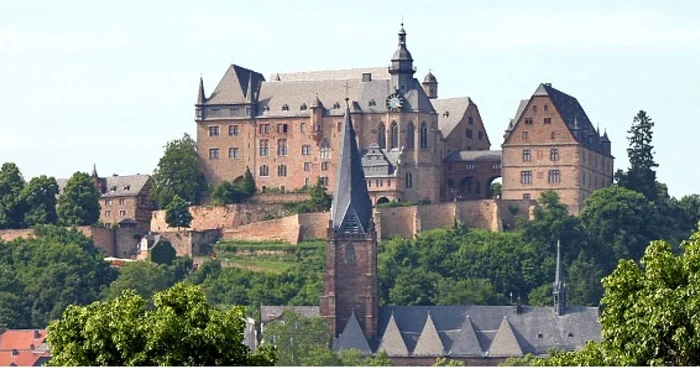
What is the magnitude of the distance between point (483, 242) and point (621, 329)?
79699 millimetres

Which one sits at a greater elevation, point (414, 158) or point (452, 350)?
point (414, 158)

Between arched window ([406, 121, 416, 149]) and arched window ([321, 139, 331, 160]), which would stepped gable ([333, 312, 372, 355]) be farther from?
arched window ([321, 139, 331, 160])

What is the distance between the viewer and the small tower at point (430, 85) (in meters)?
138

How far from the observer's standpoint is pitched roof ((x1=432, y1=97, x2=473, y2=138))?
438 ft

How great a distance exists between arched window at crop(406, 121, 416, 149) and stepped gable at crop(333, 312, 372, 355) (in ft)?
47.5

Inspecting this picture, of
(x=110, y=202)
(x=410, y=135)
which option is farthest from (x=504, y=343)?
(x=110, y=202)

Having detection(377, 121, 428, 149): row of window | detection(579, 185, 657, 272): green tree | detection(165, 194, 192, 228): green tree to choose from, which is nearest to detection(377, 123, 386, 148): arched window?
detection(377, 121, 428, 149): row of window

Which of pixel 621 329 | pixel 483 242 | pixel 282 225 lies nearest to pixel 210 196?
pixel 282 225

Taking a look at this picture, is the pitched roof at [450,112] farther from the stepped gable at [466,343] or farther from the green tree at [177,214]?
the stepped gable at [466,343]

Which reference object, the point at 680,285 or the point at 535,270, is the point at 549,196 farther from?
the point at 680,285

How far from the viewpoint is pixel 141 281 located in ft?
413

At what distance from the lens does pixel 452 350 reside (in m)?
118

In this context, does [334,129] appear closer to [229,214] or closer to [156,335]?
[229,214]

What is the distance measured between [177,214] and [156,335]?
8550 cm
